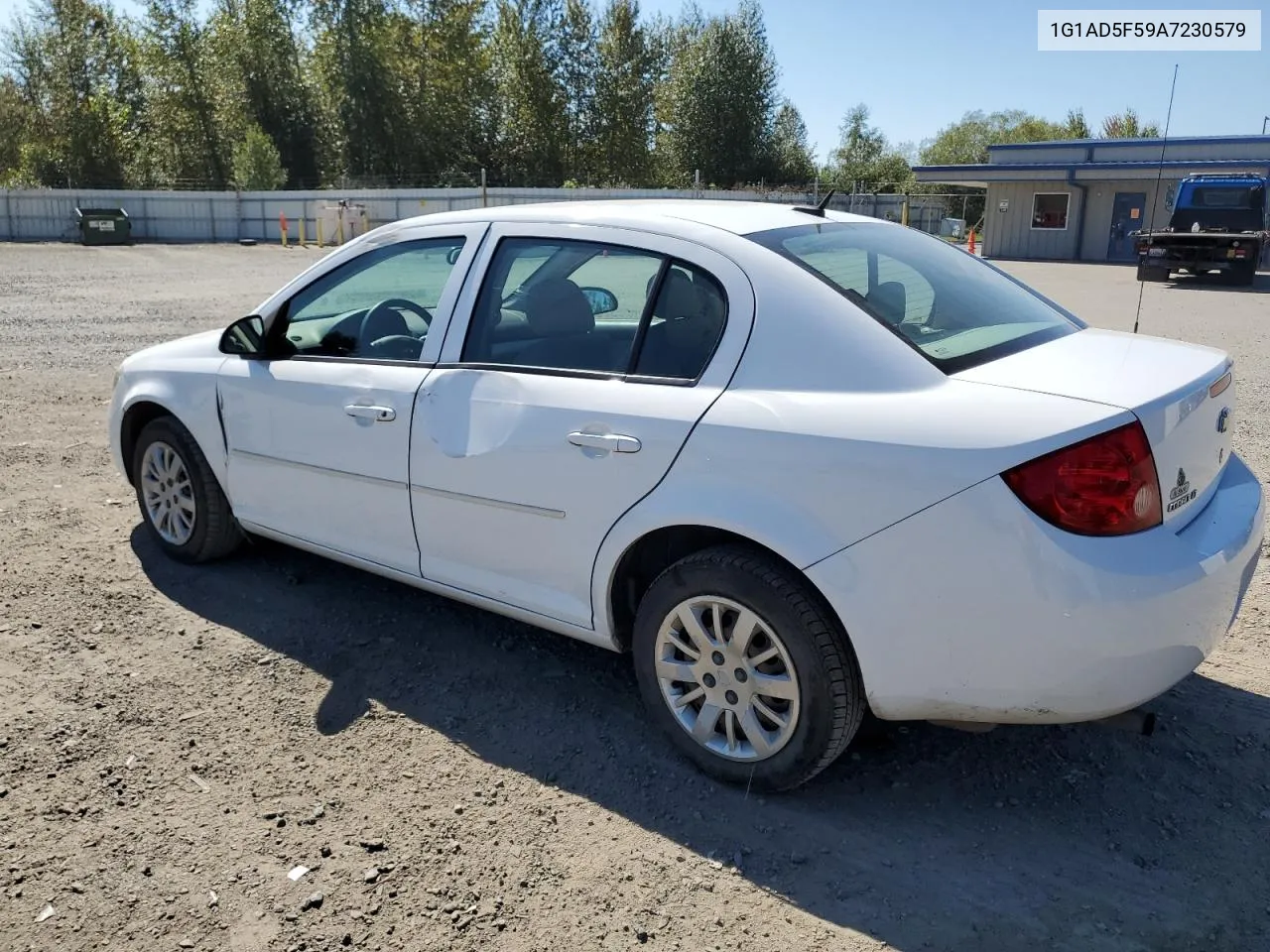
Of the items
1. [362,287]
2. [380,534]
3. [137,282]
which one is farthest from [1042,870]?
[137,282]

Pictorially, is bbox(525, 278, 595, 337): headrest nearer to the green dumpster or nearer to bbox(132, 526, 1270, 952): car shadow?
bbox(132, 526, 1270, 952): car shadow

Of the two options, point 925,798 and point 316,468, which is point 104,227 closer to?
point 316,468

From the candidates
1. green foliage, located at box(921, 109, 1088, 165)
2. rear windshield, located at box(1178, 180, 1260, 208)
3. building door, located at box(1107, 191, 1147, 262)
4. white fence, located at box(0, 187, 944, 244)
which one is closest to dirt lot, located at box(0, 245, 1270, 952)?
rear windshield, located at box(1178, 180, 1260, 208)

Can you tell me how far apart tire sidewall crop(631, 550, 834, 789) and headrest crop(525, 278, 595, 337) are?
948 millimetres

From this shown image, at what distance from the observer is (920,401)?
263 cm

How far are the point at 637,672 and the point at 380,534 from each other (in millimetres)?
1203

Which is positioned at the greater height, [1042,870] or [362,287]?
[362,287]

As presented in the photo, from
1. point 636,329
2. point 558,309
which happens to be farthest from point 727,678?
point 558,309

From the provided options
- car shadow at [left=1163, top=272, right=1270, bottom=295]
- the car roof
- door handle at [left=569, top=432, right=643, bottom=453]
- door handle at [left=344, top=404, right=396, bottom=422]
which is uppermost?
the car roof

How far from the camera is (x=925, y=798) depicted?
301 cm

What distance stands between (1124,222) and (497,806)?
124ft

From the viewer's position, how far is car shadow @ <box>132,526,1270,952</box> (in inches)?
99.7

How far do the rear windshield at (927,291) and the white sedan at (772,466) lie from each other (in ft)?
0.05

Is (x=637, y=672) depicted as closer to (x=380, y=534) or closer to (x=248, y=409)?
(x=380, y=534)
